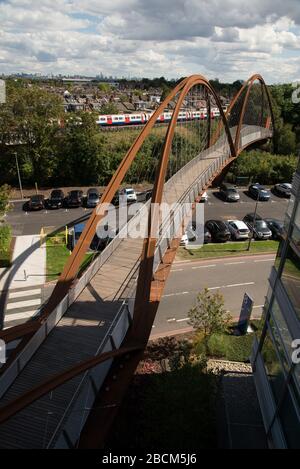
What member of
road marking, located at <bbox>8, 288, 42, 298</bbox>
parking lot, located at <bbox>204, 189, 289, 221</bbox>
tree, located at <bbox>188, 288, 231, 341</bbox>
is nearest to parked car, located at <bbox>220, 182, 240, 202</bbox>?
parking lot, located at <bbox>204, 189, 289, 221</bbox>

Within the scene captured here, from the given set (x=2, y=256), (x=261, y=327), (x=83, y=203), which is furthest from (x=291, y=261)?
(x=83, y=203)

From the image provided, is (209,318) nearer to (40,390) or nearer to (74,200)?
(40,390)

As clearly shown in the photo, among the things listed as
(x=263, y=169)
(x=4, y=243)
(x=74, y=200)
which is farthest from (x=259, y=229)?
(x=4, y=243)

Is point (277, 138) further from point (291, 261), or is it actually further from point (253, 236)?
point (291, 261)

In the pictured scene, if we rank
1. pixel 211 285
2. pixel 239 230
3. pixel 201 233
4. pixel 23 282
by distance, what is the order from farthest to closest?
pixel 239 230 → pixel 201 233 → pixel 211 285 → pixel 23 282

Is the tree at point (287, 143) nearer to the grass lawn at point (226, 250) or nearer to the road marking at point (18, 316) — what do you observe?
the grass lawn at point (226, 250)

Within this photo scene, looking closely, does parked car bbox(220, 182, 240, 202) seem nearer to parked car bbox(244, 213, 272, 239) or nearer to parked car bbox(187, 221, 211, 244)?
parked car bbox(244, 213, 272, 239)

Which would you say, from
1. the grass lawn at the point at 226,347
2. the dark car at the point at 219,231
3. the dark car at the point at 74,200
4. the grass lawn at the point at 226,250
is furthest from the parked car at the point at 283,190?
the grass lawn at the point at 226,347
